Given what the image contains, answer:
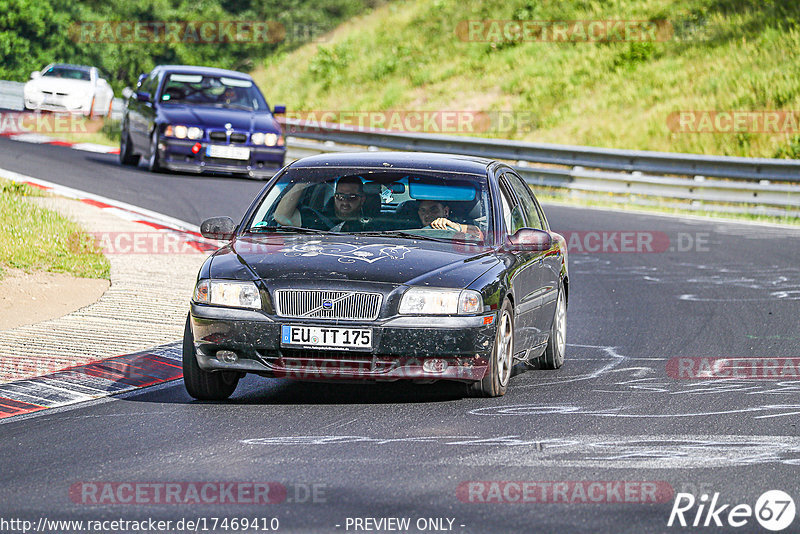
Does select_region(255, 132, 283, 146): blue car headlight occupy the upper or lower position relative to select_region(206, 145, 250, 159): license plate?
upper

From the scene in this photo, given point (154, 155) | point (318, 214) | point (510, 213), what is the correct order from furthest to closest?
point (154, 155), point (510, 213), point (318, 214)

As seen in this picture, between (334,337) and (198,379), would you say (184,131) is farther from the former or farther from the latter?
(334,337)

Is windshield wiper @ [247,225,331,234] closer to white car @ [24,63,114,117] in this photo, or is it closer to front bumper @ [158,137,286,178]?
front bumper @ [158,137,286,178]

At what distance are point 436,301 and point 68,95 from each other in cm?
2847

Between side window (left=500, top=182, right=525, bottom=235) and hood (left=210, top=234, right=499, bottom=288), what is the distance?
0.58 meters

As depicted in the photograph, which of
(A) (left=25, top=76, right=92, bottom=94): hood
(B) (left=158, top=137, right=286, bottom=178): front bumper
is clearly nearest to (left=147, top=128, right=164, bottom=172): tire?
(B) (left=158, top=137, right=286, bottom=178): front bumper

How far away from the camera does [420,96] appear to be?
4206 cm

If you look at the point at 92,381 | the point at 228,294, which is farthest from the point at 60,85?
the point at 228,294

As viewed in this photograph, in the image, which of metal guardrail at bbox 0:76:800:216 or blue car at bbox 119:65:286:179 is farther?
metal guardrail at bbox 0:76:800:216

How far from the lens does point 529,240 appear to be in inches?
338

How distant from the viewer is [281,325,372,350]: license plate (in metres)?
7.53

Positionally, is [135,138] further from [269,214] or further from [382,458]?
[382,458]

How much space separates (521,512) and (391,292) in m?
2.40

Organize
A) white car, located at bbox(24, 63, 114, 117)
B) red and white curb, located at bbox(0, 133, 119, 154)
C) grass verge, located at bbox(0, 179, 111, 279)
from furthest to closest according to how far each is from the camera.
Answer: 1. white car, located at bbox(24, 63, 114, 117)
2. red and white curb, located at bbox(0, 133, 119, 154)
3. grass verge, located at bbox(0, 179, 111, 279)
